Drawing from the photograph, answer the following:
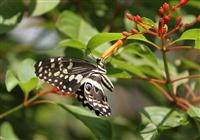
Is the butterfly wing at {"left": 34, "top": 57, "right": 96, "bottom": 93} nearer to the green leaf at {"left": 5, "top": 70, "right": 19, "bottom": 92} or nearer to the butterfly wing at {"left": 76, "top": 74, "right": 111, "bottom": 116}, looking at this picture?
the butterfly wing at {"left": 76, "top": 74, "right": 111, "bottom": 116}

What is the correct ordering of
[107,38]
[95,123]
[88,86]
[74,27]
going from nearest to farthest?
[107,38] → [88,86] → [95,123] → [74,27]

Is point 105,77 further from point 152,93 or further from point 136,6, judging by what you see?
point 152,93

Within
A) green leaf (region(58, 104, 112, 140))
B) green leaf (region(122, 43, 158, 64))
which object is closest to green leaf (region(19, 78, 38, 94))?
green leaf (region(58, 104, 112, 140))

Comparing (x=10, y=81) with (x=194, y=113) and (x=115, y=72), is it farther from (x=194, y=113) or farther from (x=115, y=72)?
(x=194, y=113)

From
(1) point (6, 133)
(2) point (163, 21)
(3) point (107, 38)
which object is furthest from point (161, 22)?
(1) point (6, 133)

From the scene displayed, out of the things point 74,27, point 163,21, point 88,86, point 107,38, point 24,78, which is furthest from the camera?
point 74,27
